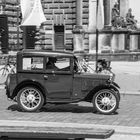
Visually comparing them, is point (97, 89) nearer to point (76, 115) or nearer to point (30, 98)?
point (76, 115)

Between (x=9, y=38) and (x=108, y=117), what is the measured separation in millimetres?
23594

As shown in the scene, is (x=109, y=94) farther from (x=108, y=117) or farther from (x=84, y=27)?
(x=84, y=27)

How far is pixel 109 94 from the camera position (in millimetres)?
11336

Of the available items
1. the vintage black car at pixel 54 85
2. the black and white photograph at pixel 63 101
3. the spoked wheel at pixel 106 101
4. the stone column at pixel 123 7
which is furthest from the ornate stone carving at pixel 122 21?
the spoked wheel at pixel 106 101

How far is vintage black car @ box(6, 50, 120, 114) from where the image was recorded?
11.4m

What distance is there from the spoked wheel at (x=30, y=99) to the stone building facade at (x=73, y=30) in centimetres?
2233

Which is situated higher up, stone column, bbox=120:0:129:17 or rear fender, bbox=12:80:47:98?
stone column, bbox=120:0:129:17

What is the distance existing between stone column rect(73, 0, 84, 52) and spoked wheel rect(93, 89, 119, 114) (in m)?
24.7

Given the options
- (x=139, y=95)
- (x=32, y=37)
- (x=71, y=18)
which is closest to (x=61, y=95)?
(x=139, y=95)

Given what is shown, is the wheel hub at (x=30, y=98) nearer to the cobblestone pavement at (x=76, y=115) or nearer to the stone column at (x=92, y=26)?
the cobblestone pavement at (x=76, y=115)

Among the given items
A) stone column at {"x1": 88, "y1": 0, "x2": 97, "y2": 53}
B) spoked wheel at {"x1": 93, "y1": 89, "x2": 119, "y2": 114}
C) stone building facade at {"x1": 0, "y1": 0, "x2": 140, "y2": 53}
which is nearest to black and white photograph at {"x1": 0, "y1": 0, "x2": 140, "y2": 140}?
spoked wheel at {"x1": 93, "y1": 89, "x2": 119, "y2": 114}

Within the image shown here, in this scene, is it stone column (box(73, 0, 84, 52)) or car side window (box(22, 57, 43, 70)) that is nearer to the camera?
car side window (box(22, 57, 43, 70))

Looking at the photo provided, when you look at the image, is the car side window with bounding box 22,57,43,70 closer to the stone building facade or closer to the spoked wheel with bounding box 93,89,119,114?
the spoked wheel with bounding box 93,89,119,114

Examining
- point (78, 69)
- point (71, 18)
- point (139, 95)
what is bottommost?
point (139, 95)
